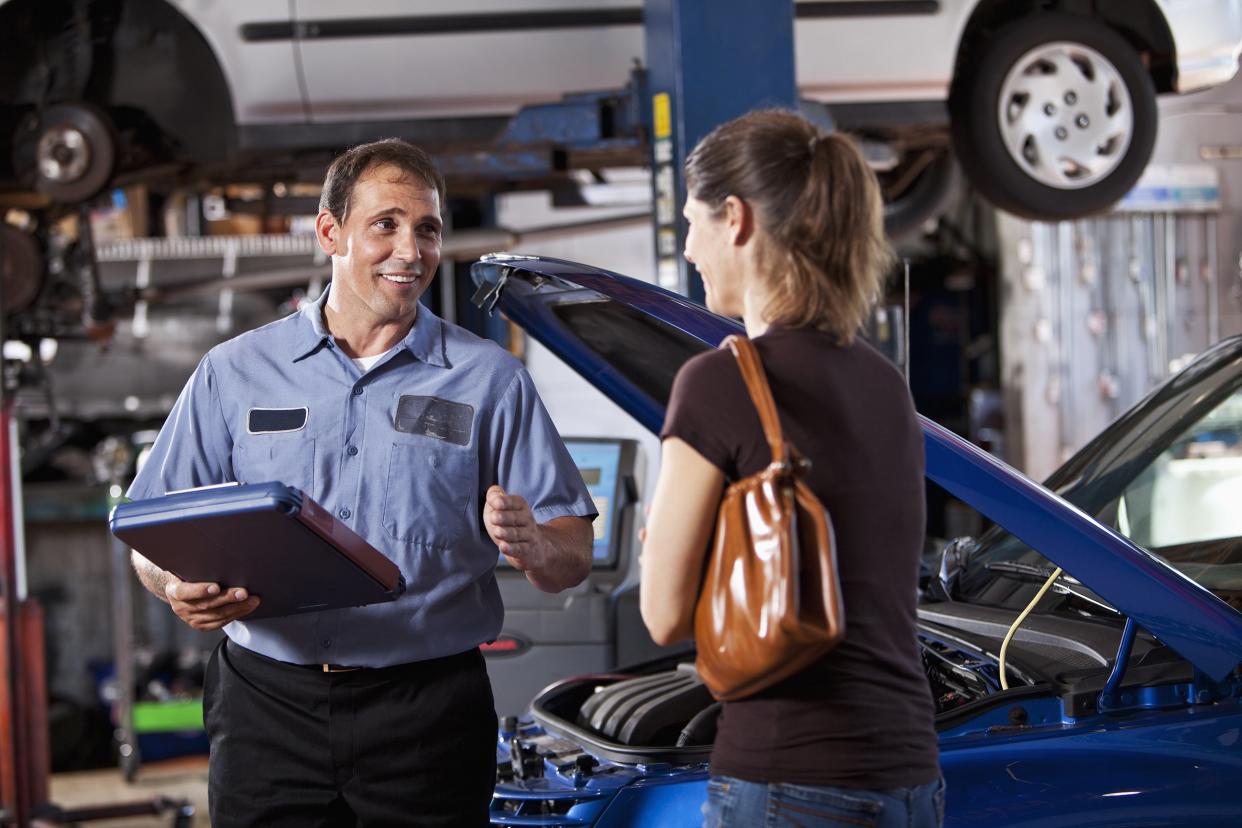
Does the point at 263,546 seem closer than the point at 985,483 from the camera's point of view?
Yes

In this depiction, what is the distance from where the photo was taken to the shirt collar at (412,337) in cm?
201

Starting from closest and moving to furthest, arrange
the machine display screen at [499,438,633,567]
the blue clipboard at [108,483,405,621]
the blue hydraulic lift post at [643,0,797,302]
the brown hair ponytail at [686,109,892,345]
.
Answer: the brown hair ponytail at [686,109,892,345]
the blue clipboard at [108,483,405,621]
the machine display screen at [499,438,633,567]
the blue hydraulic lift post at [643,0,797,302]

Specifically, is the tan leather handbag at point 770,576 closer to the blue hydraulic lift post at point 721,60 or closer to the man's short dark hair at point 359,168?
the man's short dark hair at point 359,168

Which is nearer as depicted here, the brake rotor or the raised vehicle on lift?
the raised vehicle on lift

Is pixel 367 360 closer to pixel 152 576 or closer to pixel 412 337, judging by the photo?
pixel 412 337

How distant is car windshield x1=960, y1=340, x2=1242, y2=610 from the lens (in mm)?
2609

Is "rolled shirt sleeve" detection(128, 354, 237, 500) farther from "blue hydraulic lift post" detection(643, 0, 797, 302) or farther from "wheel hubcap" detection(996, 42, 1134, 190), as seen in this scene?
"wheel hubcap" detection(996, 42, 1134, 190)

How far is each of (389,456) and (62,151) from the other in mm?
3663

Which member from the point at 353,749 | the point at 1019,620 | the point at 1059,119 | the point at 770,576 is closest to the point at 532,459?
the point at 353,749

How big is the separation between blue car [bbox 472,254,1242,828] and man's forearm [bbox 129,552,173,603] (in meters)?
0.63

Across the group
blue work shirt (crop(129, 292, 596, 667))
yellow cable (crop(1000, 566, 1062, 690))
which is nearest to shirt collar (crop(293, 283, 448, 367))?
blue work shirt (crop(129, 292, 596, 667))

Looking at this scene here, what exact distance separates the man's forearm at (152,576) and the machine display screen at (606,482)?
6.47 feet

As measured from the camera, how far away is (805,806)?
1.34 m

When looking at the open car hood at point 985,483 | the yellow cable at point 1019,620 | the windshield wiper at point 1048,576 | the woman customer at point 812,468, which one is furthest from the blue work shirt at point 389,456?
the windshield wiper at point 1048,576
